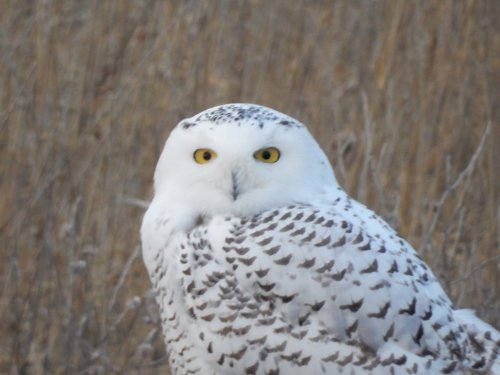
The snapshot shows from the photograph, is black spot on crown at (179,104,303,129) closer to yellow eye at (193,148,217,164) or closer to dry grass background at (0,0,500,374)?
yellow eye at (193,148,217,164)

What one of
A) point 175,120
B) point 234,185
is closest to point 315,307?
point 234,185

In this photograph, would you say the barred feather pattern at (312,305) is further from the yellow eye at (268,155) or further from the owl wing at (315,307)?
the yellow eye at (268,155)

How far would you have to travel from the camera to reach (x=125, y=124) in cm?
325

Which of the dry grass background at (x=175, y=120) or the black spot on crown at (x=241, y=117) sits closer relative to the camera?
the black spot on crown at (x=241, y=117)

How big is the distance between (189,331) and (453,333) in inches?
20.3

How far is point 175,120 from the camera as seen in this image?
3.28 meters

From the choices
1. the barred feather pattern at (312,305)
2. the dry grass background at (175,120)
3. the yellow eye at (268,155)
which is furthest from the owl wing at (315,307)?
the dry grass background at (175,120)

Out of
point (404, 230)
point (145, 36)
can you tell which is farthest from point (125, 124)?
point (404, 230)

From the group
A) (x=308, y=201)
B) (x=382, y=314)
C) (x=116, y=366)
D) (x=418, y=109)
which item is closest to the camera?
(x=382, y=314)

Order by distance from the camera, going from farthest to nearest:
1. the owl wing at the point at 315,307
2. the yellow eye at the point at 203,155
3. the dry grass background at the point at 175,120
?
1. the dry grass background at the point at 175,120
2. the yellow eye at the point at 203,155
3. the owl wing at the point at 315,307

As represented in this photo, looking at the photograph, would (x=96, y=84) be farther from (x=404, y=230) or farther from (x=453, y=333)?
(x=453, y=333)

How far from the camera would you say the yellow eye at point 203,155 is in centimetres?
199

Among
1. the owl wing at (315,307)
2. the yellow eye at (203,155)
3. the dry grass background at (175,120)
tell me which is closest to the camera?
the owl wing at (315,307)

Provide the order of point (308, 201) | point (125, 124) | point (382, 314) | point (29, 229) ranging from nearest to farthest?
point (382, 314)
point (308, 201)
point (29, 229)
point (125, 124)
